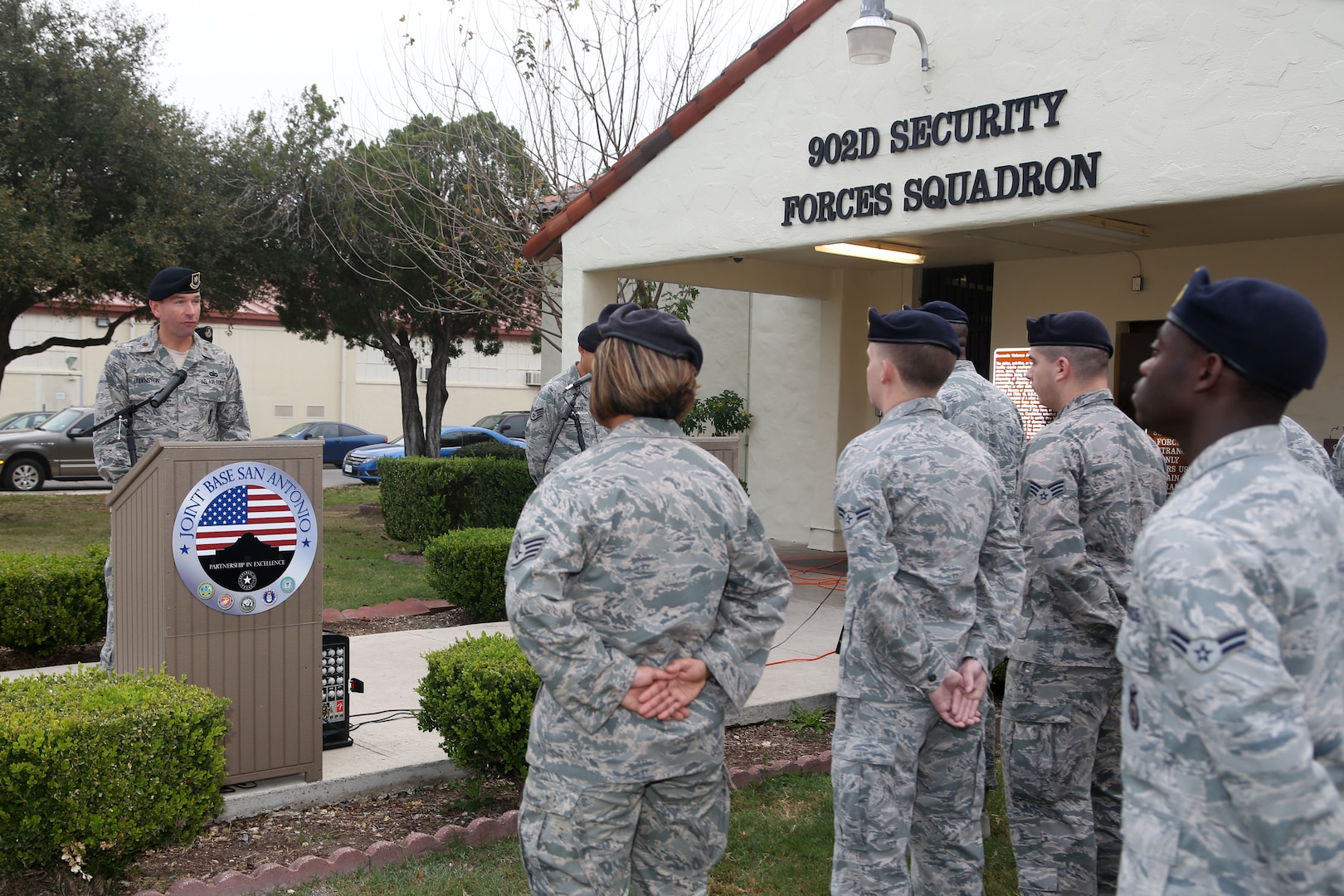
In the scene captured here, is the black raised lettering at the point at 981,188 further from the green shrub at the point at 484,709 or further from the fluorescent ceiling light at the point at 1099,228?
the green shrub at the point at 484,709

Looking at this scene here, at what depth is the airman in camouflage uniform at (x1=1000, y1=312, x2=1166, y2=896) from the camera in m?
A: 3.57

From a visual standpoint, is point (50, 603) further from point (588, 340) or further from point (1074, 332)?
point (1074, 332)

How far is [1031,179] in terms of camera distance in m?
7.05

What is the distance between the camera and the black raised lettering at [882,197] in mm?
7891

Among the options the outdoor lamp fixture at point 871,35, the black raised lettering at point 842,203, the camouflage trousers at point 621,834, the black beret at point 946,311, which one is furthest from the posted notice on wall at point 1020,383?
the camouflage trousers at point 621,834

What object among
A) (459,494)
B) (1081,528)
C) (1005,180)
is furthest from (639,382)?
(459,494)

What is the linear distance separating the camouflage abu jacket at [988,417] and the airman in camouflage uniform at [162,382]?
11.0 ft

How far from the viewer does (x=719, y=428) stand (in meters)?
13.3

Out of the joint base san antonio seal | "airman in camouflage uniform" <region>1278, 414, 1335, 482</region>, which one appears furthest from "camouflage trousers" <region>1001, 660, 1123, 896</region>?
the joint base san antonio seal

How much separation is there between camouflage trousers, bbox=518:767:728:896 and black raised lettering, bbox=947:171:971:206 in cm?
574

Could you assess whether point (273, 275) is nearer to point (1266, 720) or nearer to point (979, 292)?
point (979, 292)

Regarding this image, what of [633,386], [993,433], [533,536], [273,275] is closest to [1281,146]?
[993,433]

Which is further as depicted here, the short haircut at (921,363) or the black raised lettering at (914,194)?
the black raised lettering at (914,194)

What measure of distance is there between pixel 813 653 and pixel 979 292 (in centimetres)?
516
